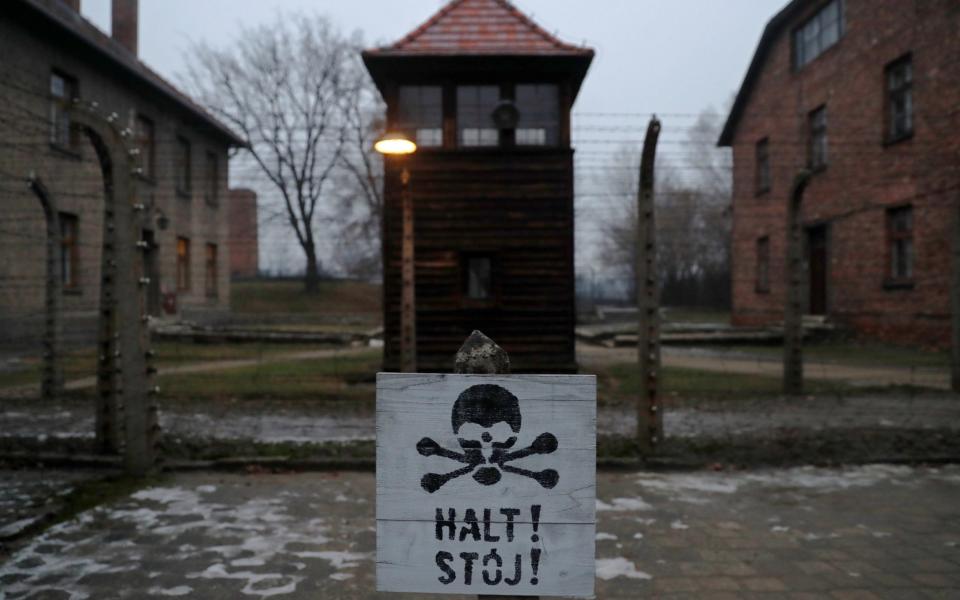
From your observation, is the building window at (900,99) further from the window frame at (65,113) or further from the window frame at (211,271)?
the window frame at (65,113)

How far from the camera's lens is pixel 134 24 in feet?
80.3

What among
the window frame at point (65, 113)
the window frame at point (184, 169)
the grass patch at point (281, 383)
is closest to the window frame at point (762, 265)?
the grass patch at point (281, 383)

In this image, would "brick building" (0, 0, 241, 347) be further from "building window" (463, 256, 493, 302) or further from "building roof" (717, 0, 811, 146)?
"building roof" (717, 0, 811, 146)

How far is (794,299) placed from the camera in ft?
29.5

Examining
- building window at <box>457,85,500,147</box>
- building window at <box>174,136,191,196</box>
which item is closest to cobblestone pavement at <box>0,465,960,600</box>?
building window at <box>457,85,500,147</box>

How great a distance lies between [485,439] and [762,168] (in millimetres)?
24319

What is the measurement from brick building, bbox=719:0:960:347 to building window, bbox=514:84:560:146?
4075mm

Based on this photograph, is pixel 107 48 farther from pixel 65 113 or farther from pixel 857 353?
pixel 857 353

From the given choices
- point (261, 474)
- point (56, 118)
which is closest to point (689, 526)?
point (261, 474)

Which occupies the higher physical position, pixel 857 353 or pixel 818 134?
pixel 818 134

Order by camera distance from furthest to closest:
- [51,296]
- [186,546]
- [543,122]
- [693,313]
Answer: [693,313], [543,122], [51,296], [186,546]

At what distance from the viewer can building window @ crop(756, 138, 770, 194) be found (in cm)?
2358

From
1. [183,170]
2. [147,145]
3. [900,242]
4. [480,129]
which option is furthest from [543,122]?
[183,170]

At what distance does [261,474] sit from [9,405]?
4.86 m
